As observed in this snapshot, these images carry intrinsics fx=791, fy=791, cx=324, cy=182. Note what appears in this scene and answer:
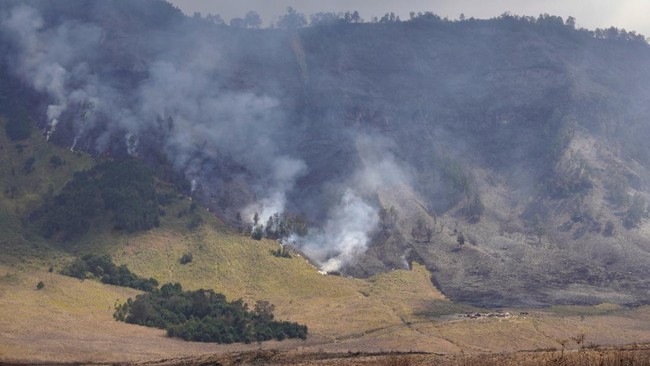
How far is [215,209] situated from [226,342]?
7417 cm

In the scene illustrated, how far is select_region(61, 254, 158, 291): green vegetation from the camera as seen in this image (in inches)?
5984

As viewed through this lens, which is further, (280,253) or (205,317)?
(280,253)

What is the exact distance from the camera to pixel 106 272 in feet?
509

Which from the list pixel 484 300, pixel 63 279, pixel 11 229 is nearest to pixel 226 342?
pixel 63 279

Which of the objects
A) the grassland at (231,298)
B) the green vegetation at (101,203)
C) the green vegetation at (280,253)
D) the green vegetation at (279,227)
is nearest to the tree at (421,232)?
the grassland at (231,298)

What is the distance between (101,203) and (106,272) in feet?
99.8

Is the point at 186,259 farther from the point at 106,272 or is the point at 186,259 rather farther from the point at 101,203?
the point at 101,203

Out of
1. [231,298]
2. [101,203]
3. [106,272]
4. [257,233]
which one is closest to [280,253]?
[257,233]

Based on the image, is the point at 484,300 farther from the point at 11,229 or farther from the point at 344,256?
the point at 11,229

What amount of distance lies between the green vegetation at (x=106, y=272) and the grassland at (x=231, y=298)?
131 inches

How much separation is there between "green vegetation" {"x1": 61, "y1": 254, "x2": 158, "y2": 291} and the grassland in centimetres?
333

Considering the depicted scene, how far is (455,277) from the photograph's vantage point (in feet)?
569

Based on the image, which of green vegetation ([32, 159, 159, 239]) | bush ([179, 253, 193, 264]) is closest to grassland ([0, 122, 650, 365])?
bush ([179, 253, 193, 264])

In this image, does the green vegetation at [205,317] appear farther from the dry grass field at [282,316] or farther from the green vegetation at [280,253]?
the green vegetation at [280,253]
